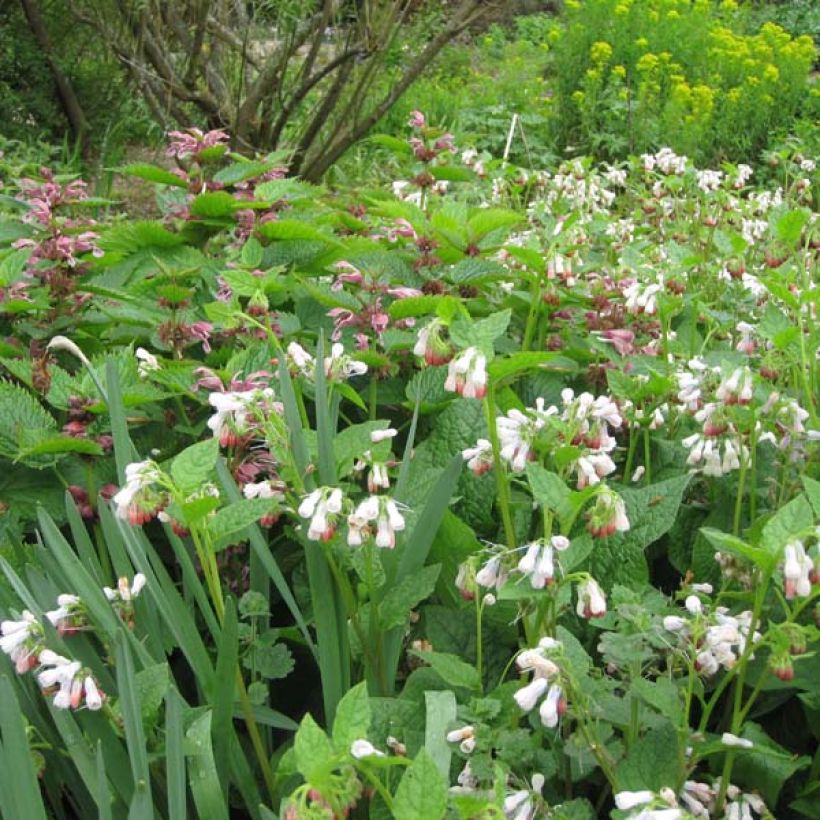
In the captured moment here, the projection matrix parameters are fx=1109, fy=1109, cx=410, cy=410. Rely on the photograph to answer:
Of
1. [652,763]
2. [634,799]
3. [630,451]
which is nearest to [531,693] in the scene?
[634,799]

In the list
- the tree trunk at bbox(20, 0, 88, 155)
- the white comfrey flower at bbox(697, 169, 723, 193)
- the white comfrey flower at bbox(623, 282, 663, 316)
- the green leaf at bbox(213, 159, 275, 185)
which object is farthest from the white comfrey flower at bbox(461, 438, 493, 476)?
the tree trunk at bbox(20, 0, 88, 155)

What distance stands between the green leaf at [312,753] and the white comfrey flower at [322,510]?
0.27 meters

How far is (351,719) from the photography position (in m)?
0.98

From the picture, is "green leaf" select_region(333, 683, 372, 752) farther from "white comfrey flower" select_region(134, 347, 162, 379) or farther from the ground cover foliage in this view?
"white comfrey flower" select_region(134, 347, 162, 379)

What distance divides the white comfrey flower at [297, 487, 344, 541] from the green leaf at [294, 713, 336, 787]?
0.27 metres

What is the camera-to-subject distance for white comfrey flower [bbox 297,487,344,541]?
3.82ft

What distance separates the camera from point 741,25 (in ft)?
31.1

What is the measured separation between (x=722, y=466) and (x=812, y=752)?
405 mm

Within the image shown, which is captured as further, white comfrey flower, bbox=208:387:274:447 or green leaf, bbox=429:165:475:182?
green leaf, bbox=429:165:475:182

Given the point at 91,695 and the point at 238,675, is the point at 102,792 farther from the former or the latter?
the point at 238,675

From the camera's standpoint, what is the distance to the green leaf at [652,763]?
45.9 inches

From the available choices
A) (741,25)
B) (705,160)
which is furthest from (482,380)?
(741,25)

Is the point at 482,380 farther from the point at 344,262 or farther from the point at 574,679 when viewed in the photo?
the point at 344,262

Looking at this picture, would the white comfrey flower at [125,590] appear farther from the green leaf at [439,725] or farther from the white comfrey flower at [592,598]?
the white comfrey flower at [592,598]
